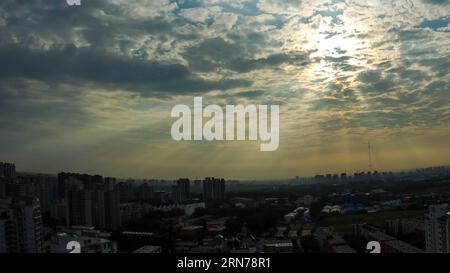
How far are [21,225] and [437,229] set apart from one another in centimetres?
263

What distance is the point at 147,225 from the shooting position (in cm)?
325

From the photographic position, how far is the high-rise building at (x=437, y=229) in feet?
6.93

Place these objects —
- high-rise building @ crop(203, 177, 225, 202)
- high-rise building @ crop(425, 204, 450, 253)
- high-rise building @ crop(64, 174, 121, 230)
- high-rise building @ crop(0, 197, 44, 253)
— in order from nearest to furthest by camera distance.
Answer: high-rise building @ crop(425, 204, 450, 253) < high-rise building @ crop(0, 197, 44, 253) < high-rise building @ crop(203, 177, 225, 202) < high-rise building @ crop(64, 174, 121, 230)

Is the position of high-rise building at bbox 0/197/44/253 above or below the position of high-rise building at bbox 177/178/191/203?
below

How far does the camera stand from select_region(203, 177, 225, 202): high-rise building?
2.58 m

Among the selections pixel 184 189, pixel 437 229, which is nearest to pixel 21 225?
pixel 184 189

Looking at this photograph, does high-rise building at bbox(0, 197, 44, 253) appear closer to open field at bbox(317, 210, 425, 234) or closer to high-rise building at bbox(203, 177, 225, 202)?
high-rise building at bbox(203, 177, 225, 202)

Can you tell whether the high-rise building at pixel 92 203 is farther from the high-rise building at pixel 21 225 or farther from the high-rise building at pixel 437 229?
the high-rise building at pixel 437 229

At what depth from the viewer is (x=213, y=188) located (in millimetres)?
2666

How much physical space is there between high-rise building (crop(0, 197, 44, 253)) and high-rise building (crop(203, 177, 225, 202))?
1.02 metres

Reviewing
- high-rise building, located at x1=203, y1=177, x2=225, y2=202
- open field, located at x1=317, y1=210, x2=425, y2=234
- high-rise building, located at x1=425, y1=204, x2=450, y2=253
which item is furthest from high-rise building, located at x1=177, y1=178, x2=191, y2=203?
high-rise building, located at x1=425, y1=204, x2=450, y2=253

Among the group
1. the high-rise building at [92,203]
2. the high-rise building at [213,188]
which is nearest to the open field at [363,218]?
the high-rise building at [213,188]
